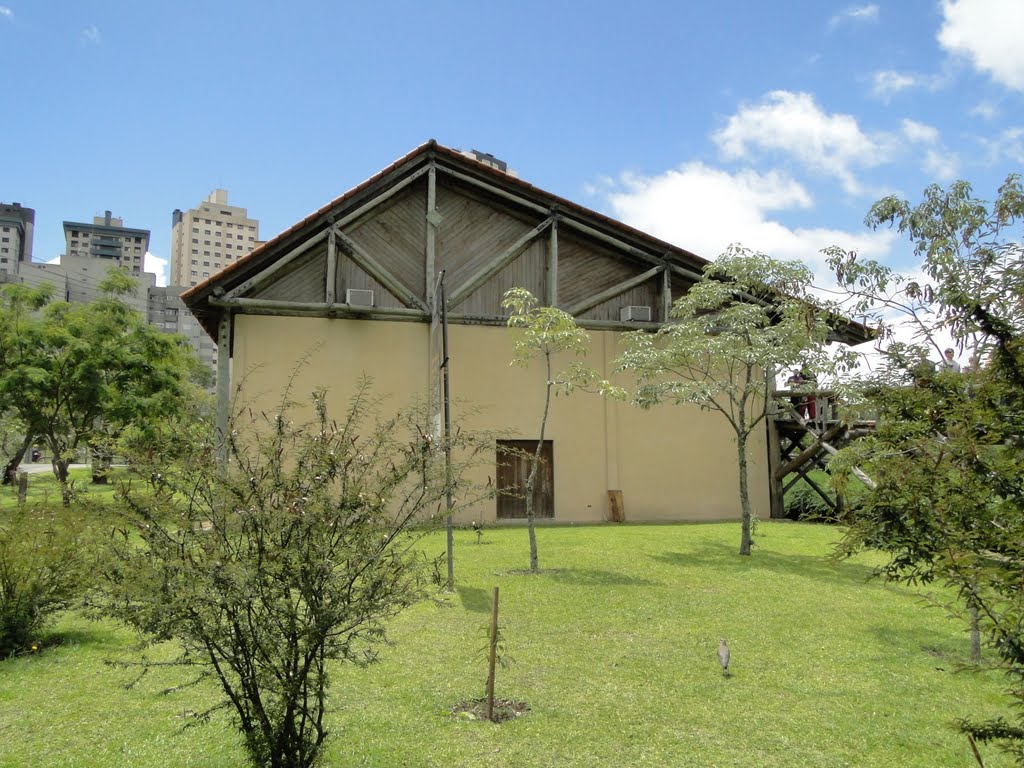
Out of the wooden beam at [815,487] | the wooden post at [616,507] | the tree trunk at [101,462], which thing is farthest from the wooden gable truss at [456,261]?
the tree trunk at [101,462]

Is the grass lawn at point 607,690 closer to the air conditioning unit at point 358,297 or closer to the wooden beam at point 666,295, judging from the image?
the air conditioning unit at point 358,297

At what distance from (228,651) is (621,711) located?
288 cm

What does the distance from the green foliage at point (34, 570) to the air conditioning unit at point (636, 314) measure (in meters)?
13.7

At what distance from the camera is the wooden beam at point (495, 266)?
17500mm

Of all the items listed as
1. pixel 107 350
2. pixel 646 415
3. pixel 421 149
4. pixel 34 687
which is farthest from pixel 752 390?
pixel 107 350

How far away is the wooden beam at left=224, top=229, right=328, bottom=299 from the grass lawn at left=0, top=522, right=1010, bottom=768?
28.5 feet

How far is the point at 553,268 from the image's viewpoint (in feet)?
59.4

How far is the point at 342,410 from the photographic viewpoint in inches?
648

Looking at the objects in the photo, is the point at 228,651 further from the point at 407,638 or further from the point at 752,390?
the point at 752,390

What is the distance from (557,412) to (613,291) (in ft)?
11.1

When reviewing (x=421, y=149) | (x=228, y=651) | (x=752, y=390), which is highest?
(x=421, y=149)

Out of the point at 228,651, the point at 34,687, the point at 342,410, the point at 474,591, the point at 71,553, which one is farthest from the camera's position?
the point at 342,410

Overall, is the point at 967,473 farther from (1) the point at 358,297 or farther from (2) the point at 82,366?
(2) the point at 82,366

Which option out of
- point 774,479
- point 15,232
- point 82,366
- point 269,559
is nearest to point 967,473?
point 269,559
